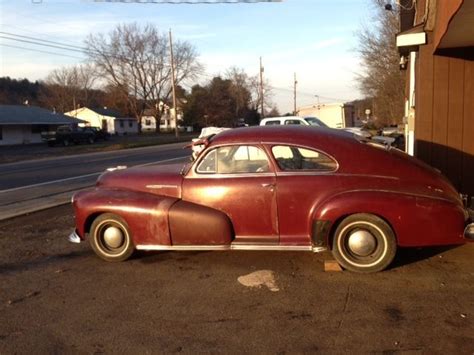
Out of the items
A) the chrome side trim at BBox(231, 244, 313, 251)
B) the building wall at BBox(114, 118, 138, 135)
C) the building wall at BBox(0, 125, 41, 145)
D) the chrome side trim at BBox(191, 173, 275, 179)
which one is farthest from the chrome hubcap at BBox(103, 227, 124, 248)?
the building wall at BBox(114, 118, 138, 135)

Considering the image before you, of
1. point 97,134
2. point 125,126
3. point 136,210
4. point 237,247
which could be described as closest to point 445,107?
point 237,247

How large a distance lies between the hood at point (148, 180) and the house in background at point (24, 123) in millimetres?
54478

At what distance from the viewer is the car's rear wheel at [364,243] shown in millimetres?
5656

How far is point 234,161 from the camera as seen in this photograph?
6.23 meters

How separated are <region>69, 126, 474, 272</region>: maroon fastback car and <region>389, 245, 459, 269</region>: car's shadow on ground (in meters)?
0.49

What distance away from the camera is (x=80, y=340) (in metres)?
4.35

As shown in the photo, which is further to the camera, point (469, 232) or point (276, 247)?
point (276, 247)

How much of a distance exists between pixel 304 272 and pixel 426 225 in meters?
1.37

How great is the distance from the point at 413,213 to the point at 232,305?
6.89 ft

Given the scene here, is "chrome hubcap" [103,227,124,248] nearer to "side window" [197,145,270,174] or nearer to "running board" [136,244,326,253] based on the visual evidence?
"running board" [136,244,326,253]

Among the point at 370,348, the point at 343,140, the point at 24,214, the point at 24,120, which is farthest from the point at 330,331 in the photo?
the point at 24,120

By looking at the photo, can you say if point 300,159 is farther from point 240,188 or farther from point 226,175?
point 226,175

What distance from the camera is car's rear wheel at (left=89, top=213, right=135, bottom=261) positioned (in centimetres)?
643

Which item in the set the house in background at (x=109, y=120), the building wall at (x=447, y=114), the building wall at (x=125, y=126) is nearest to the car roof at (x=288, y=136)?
the building wall at (x=447, y=114)
